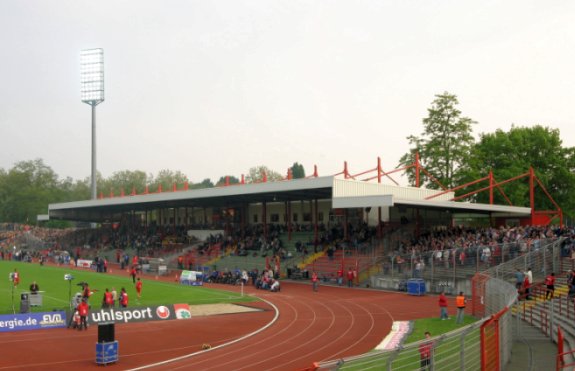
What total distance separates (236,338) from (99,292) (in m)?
18.1

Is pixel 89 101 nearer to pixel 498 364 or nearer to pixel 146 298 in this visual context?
pixel 146 298

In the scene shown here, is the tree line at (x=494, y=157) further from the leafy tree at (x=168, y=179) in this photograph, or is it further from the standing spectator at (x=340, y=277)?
the leafy tree at (x=168, y=179)

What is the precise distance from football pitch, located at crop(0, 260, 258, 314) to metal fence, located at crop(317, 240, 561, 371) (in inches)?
602

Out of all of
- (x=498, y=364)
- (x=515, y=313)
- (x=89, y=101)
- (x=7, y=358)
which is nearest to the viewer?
(x=498, y=364)

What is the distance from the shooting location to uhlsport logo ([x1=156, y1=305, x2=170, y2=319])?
1121 inches

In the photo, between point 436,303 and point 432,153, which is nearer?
point 436,303

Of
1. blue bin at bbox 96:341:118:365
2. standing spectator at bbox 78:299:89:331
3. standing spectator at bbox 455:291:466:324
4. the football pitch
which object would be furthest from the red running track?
the football pitch

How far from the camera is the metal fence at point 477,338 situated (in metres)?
9.48

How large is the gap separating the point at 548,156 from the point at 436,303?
129 feet

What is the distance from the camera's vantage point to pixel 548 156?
2589 inches

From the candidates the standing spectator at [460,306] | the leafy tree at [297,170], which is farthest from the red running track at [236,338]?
the leafy tree at [297,170]

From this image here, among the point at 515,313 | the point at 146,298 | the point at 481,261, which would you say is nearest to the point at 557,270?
the point at 481,261

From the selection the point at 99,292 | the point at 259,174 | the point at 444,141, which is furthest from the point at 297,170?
the point at 99,292

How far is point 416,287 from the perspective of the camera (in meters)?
37.4
